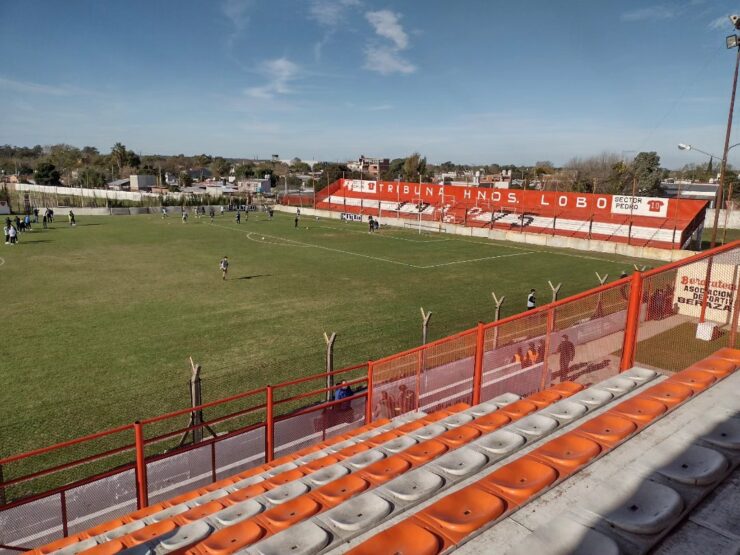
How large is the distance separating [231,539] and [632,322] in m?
6.08

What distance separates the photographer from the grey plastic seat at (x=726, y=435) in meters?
4.61

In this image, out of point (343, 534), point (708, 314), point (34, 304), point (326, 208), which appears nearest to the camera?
point (343, 534)

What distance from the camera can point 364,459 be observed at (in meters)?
6.07

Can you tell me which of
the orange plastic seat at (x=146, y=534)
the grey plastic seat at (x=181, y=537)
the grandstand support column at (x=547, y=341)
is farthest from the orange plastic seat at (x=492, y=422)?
the orange plastic seat at (x=146, y=534)

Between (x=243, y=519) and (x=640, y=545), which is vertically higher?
(x=640, y=545)

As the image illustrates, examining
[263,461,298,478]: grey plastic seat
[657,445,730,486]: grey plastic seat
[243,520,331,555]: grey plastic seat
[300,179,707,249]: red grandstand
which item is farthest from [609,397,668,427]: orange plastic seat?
[300,179,707,249]: red grandstand

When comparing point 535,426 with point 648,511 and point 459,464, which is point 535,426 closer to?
point 459,464

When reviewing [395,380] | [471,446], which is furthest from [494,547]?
[395,380]

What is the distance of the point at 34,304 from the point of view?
67.8 feet

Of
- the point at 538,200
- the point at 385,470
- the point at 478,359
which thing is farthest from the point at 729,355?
the point at 538,200

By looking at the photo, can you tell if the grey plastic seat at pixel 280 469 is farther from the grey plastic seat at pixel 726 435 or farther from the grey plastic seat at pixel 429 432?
the grey plastic seat at pixel 726 435

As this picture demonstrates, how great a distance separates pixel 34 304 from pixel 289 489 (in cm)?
2000

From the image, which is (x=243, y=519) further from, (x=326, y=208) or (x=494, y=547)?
(x=326, y=208)

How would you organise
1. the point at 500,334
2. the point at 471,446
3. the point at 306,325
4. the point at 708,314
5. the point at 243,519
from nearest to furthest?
the point at 243,519
the point at 471,446
the point at 500,334
the point at 708,314
the point at 306,325
